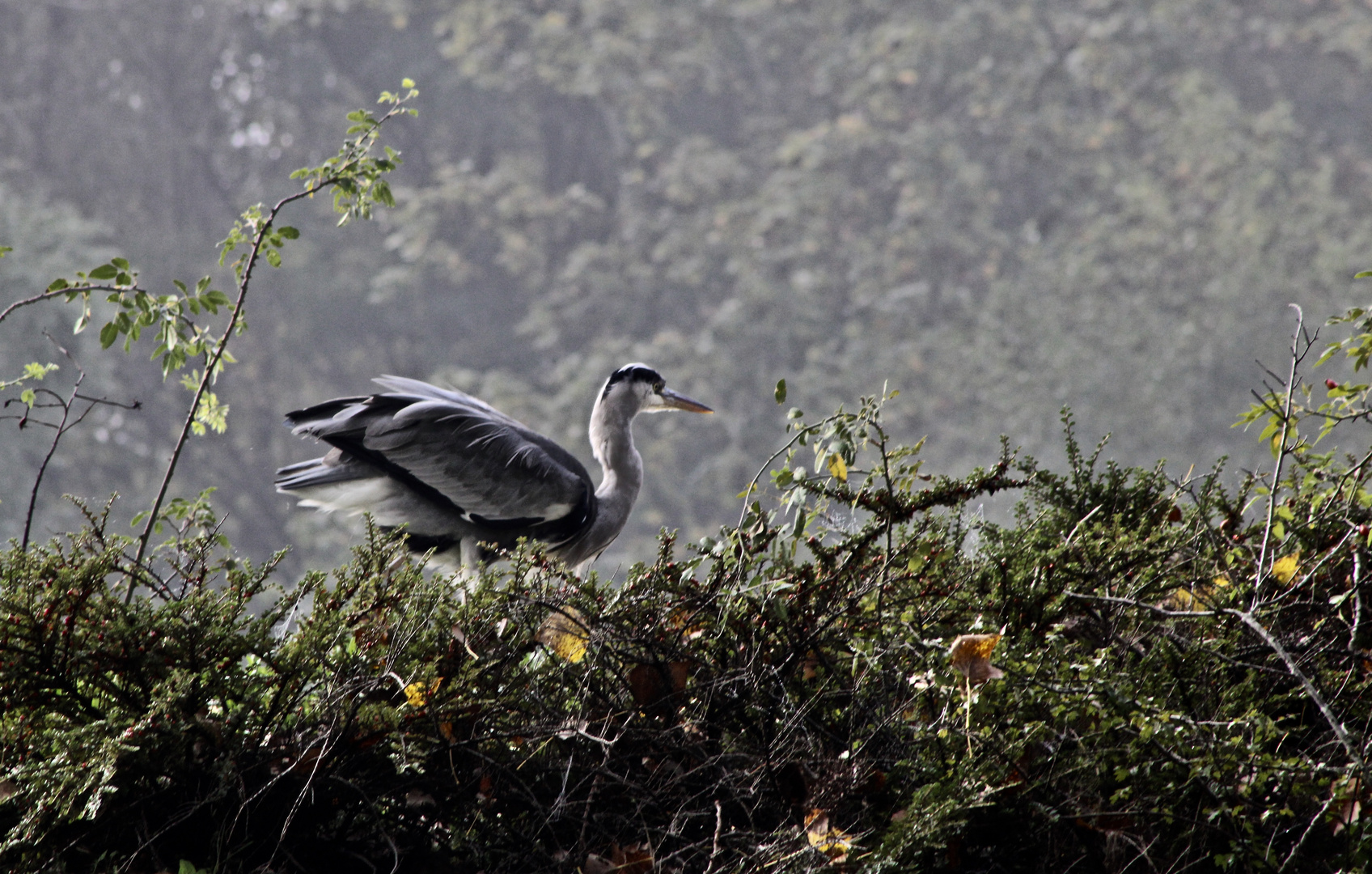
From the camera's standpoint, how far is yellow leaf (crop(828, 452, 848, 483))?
159 cm

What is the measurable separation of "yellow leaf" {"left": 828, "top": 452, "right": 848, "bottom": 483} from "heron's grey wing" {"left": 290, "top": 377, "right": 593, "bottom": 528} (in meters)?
2.56

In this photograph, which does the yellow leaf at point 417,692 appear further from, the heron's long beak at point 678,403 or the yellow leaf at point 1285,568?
the heron's long beak at point 678,403

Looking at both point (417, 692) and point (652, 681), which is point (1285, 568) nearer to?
point (652, 681)

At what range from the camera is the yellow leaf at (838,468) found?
5.23ft

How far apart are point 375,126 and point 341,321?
51.3 ft

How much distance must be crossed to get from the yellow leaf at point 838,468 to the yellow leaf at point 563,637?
37 cm

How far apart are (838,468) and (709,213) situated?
14715mm

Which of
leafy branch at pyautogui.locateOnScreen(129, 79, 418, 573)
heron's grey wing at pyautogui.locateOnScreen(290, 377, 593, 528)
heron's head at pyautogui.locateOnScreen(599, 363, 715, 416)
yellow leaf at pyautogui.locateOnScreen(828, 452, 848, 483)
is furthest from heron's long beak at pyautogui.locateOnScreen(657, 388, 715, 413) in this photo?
yellow leaf at pyautogui.locateOnScreen(828, 452, 848, 483)

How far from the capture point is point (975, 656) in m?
1.33

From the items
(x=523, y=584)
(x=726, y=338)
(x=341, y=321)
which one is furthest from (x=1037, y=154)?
(x=523, y=584)

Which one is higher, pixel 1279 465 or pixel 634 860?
pixel 1279 465

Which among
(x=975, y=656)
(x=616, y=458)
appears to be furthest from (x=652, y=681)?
(x=616, y=458)

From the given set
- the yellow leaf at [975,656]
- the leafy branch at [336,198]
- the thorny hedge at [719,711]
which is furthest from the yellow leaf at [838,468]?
the leafy branch at [336,198]

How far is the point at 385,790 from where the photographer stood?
4.14 ft
